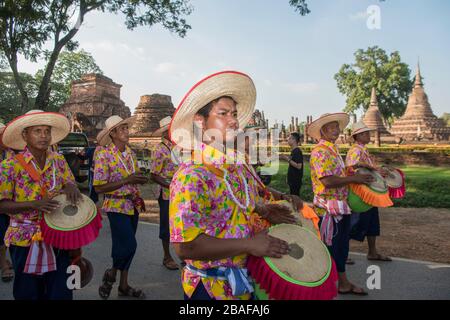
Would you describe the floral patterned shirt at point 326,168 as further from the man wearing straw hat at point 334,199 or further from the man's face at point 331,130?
the man's face at point 331,130

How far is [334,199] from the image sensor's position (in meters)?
4.25

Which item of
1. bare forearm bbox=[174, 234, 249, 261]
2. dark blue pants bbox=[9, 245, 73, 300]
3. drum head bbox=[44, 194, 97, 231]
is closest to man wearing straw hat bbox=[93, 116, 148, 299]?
drum head bbox=[44, 194, 97, 231]

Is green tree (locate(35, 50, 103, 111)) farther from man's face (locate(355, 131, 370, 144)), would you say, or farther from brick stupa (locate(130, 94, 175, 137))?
man's face (locate(355, 131, 370, 144))

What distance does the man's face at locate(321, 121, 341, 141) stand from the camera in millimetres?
4407

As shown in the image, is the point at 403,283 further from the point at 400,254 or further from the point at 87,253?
the point at 87,253

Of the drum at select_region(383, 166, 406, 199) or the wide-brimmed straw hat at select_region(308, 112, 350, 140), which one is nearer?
the wide-brimmed straw hat at select_region(308, 112, 350, 140)

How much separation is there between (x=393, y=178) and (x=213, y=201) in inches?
176

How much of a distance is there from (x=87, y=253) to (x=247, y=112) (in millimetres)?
4758

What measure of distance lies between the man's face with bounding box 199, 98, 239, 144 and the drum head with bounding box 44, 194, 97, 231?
1.66 meters

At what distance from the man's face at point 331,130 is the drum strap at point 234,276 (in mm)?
2900

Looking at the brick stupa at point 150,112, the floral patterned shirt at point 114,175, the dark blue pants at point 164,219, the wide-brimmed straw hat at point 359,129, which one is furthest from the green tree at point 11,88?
the wide-brimmed straw hat at point 359,129

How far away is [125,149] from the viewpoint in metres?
4.58
